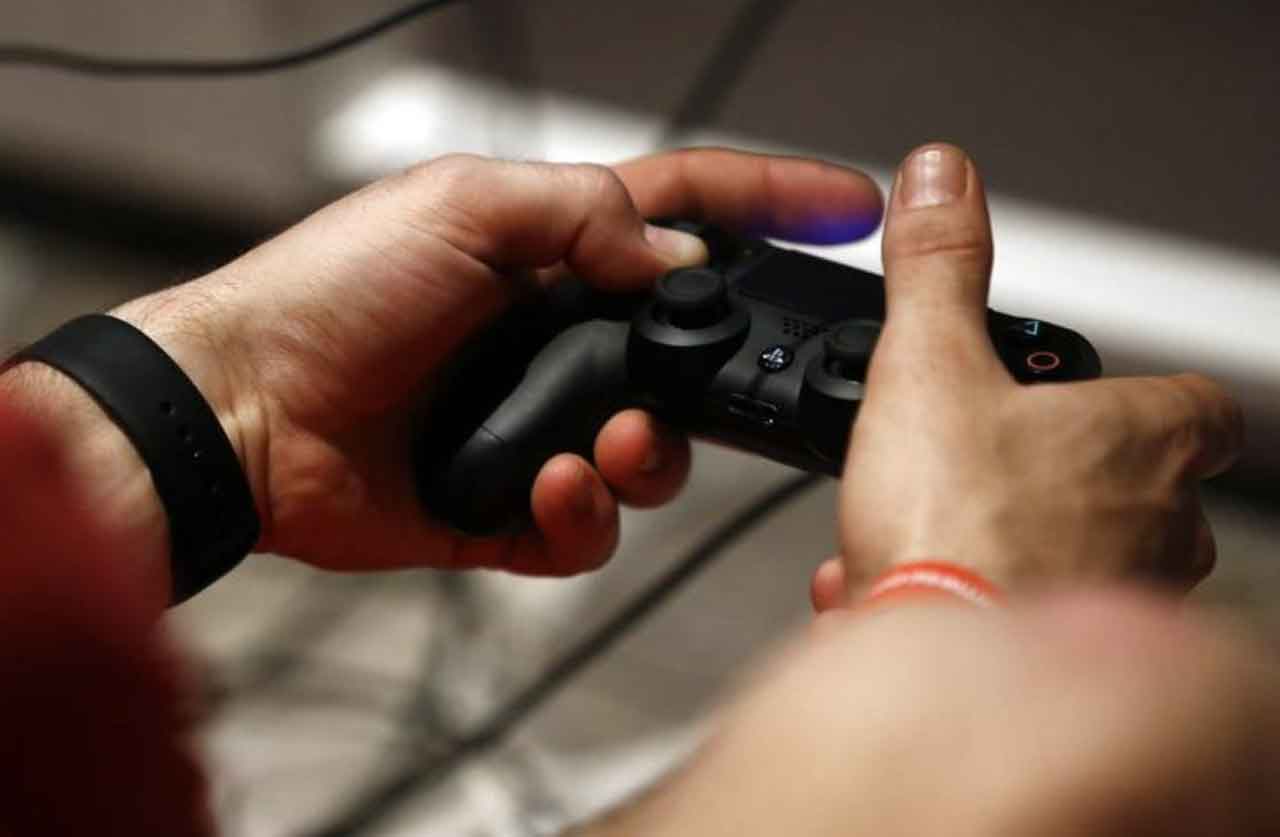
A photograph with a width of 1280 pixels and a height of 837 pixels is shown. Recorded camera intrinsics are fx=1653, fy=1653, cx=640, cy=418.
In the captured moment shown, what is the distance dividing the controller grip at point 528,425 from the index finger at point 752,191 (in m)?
0.11

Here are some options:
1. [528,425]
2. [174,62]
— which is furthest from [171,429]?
[174,62]

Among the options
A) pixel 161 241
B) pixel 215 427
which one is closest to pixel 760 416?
pixel 215 427

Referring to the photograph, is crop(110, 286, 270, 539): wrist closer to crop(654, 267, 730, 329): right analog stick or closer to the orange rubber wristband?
crop(654, 267, 730, 329): right analog stick

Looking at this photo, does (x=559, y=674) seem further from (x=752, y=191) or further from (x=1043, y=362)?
(x=1043, y=362)

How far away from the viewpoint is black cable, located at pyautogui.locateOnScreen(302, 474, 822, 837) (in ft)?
2.58

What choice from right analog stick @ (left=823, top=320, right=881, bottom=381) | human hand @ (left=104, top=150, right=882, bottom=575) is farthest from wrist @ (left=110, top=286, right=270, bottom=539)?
right analog stick @ (left=823, top=320, right=881, bottom=381)

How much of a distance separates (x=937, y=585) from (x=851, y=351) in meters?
0.13

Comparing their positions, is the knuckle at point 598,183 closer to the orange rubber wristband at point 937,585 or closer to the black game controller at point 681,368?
the black game controller at point 681,368

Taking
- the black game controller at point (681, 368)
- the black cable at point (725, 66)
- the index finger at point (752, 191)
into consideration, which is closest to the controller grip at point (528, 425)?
the black game controller at point (681, 368)

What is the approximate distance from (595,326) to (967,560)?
0.22 metres

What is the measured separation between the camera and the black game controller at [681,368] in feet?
1.77

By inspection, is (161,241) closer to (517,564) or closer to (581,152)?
(581,152)

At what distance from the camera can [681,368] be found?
573mm

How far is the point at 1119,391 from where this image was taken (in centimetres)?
48
